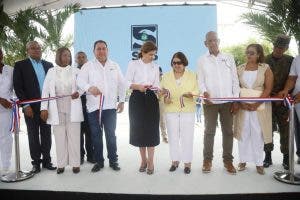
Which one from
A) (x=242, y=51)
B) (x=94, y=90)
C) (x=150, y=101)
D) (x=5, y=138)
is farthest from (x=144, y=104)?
(x=242, y=51)

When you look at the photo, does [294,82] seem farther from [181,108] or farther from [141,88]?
[141,88]

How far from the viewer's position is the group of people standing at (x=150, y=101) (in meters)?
4.11

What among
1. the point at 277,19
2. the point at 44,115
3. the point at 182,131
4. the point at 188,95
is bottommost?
the point at 182,131

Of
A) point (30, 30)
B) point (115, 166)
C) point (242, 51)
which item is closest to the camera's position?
point (115, 166)

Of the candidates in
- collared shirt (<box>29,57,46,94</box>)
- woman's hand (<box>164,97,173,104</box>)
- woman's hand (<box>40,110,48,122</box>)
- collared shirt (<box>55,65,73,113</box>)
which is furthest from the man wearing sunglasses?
collared shirt (<box>29,57,46,94</box>)

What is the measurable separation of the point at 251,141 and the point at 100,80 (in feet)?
6.74

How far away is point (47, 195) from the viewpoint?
11.5ft

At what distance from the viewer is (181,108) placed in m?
4.18

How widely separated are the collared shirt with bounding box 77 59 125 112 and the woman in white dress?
5.28 ft

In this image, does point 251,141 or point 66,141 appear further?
point 66,141

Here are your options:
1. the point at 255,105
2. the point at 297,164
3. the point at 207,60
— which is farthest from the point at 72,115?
the point at 297,164

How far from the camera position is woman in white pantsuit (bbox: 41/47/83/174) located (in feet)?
13.6

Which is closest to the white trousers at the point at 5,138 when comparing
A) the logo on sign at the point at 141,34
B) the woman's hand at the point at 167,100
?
the woman's hand at the point at 167,100

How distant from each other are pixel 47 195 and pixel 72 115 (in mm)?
1074
